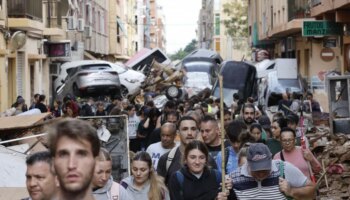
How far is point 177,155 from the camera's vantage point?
1020 cm

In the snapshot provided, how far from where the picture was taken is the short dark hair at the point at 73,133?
4098 millimetres

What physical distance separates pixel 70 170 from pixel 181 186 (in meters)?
4.77

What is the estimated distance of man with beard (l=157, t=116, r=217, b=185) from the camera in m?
10.0

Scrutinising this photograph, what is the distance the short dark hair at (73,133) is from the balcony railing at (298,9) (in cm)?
3052

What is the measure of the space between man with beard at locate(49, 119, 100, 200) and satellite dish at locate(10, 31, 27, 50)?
82.6 ft

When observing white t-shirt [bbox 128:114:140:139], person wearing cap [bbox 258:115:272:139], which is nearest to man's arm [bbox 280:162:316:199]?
person wearing cap [bbox 258:115:272:139]

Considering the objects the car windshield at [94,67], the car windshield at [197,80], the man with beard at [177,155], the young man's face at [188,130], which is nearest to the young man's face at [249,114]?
the man with beard at [177,155]

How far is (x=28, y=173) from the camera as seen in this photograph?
5.88 metres

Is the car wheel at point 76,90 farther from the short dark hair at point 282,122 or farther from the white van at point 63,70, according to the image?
the short dark hair at point 282,122

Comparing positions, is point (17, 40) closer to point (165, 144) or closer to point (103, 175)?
point (165, 144)

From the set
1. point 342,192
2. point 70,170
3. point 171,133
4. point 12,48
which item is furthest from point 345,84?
point 70,170

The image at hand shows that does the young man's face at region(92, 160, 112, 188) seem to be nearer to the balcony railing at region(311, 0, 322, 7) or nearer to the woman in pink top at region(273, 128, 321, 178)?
the woman in pink top at region(273, 128, 321, 178)

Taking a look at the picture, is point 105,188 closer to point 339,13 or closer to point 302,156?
point 302,156

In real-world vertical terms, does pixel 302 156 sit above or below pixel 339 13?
below
